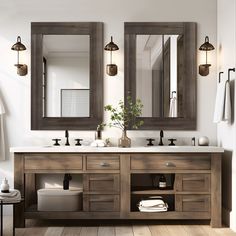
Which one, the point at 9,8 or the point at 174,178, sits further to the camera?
the point at 9,8

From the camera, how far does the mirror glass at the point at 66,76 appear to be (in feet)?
17.3

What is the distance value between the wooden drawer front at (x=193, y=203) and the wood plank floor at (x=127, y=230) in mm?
169

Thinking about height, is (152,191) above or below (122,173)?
below

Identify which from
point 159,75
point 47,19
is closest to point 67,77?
point 47,19

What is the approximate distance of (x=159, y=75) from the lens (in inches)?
208

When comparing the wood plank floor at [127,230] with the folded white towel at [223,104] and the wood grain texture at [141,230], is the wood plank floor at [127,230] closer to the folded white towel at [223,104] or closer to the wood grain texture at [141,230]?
the wood grain texture at [141,230]

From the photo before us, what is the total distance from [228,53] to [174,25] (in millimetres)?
696

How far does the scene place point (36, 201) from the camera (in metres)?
5.14

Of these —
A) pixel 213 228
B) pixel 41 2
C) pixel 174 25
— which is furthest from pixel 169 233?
pixel 41 2

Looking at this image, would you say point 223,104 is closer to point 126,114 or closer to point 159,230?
point 126,114

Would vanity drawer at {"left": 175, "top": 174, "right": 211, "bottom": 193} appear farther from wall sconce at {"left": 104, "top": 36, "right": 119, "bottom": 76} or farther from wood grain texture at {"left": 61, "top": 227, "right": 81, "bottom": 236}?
wall sconce at {"left": 104, "top": 36, "right": 119, "bottom": 76}

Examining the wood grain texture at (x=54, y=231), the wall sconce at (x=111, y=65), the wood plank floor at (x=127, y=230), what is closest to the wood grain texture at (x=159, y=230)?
the wood plank floor at (x=127, y=230)

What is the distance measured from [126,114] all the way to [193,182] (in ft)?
3.28

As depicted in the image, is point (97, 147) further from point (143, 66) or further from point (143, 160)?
point (143, 66)
